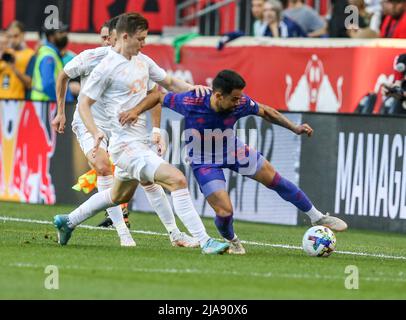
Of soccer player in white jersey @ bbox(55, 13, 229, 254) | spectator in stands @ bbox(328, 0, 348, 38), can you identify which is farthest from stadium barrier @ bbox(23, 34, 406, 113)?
soccer player in white jersey @ bbox(55, 13, 229, 254)

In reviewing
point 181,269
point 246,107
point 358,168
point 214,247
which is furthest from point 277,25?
point 181,269

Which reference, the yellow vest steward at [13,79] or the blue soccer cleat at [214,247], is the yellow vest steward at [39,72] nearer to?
the yellow vest steward at [13,79]

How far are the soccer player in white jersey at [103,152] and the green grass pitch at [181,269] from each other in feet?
0.72

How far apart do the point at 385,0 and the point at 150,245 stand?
7662mm

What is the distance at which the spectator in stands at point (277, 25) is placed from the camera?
73.9 feet

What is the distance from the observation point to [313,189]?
18375 millimetres

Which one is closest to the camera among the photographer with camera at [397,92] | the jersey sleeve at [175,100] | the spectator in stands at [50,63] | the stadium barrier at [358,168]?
the jersey sleeve at [175,100]

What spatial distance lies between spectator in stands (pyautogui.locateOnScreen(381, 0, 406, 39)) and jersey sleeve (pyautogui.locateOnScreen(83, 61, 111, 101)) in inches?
292

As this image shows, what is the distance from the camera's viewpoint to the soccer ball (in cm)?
1335

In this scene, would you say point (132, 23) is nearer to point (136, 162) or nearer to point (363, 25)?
point (136, 162)

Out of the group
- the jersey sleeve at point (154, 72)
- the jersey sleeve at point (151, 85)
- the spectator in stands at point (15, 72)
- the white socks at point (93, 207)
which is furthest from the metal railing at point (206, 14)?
the white socks at point (93, 207)

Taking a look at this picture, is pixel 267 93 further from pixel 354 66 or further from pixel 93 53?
pixel 93 53

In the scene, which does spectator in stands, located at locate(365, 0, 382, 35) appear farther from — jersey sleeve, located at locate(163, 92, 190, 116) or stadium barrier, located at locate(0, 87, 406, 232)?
jersey sleeve, located at locate(163, 92, 190, 116)

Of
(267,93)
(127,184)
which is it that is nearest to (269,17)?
(267,93)
